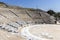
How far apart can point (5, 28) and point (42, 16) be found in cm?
1360

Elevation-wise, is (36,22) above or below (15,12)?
below

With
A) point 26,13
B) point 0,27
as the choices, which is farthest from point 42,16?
point 0,27

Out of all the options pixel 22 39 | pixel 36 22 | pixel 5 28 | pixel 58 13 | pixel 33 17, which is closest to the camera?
pixel 22 39

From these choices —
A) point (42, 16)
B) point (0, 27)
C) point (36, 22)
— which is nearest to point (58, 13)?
point (42, 16)

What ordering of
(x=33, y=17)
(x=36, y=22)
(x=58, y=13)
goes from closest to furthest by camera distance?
(x=36, y=22)
(x=33, y=17)
(x=58, y=13)

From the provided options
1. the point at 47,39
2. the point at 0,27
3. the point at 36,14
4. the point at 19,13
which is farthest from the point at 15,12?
the point at 47,39

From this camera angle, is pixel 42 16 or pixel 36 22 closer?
pixel 36 22

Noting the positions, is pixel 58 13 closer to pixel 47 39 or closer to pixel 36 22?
pixel 36 22

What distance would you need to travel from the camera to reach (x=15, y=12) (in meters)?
23.5

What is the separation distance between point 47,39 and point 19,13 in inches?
558

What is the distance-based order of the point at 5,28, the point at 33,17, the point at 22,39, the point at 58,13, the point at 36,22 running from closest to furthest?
the point at 22,39 < the point at 5,28 < the point at 36,22 < the point at 33,17 < the point at 58,13

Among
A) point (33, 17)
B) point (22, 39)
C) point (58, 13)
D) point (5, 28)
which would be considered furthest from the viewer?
point (58, 13)

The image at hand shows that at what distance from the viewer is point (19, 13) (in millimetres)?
23844

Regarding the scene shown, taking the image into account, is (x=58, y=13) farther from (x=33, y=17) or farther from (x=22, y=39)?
(x=22, y=39)
